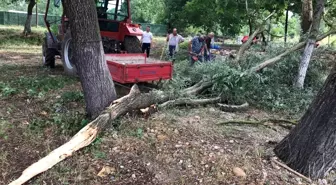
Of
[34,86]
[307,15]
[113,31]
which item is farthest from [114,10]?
[307,15]

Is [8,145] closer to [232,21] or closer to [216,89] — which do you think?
[216,89]

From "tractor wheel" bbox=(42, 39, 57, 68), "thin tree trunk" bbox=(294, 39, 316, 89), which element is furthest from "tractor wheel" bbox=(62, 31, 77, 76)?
"thin tree trunk" bbox=(294, 39, 316, 89)

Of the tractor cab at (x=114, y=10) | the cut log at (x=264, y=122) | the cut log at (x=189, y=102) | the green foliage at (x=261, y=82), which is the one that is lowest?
the cut log at (x=264, y=122)

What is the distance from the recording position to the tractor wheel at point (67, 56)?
819cm

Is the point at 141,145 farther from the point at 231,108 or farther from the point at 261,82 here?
the point at 261,82

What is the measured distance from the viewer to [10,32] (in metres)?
19.3

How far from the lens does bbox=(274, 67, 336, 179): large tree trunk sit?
3.64 metres

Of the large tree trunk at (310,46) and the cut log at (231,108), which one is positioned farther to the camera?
the large tree trunk at (310,46)

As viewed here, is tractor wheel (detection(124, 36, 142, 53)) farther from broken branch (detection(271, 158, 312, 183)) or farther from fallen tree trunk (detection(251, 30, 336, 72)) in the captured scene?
broken branch (detection(271, 158, 312, 183))

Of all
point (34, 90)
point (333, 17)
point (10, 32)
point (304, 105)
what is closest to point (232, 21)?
point (333, 17)

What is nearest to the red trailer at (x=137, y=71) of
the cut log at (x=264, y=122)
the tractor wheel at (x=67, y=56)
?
the tractor wheel at (x=67, y=56)

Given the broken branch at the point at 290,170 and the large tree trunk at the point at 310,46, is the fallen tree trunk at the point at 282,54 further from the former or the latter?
the broken branch at the point at 290,170

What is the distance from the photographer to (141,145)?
4285 millimetres

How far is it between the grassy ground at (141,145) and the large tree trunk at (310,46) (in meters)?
2.46
